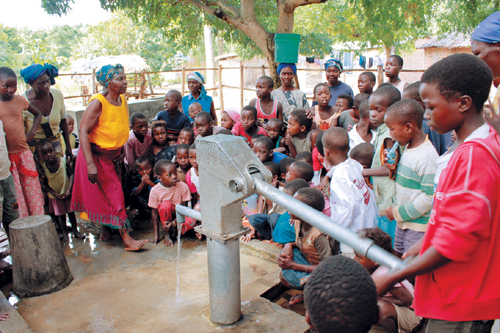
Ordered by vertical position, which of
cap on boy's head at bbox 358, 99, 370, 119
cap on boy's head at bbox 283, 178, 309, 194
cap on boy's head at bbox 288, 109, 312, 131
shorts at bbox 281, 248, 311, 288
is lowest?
shorts at bbox 281, 248, 311, 288

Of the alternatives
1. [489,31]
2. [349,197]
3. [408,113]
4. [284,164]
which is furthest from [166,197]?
[489,31]

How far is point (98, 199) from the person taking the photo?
3.48m

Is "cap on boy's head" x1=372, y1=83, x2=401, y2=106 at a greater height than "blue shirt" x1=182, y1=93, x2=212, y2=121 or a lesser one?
greater

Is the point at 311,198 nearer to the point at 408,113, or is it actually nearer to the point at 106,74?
the point at 408,113

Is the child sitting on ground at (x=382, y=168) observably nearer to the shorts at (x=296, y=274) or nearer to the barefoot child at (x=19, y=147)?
the shorts at (x=296, y=274)

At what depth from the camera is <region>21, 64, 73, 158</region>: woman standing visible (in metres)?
3.56

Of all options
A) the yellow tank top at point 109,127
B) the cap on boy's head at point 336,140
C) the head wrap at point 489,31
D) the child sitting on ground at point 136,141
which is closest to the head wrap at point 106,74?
the yellow tank top at point 109,127

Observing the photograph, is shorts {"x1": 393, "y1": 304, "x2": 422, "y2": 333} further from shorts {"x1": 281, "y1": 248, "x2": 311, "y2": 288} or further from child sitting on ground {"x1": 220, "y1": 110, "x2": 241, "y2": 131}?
child sitting on ground {"x1": 220, "y1": 110, "x2": 241, "y2": 131}

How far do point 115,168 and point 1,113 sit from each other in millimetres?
1071

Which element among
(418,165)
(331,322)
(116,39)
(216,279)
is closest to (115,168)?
(216,279)

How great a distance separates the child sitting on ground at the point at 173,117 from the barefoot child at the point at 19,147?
4.97 feet

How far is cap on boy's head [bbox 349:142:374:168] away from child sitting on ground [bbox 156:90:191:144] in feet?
7.74

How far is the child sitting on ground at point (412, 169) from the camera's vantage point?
6.79 feet

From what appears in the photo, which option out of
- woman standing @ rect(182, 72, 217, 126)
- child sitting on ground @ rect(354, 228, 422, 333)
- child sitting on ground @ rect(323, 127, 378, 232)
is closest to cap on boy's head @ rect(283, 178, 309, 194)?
child sitting on ground @ rect(323, 127, 378, 232)
